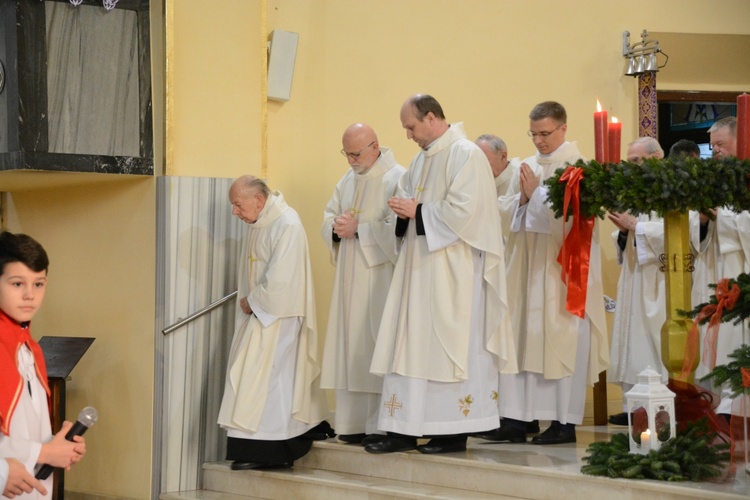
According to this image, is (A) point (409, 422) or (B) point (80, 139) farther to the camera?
(B) point (80, 139)

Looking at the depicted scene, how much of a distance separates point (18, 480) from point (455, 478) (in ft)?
9.71

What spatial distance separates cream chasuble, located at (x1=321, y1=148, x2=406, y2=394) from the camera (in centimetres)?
643

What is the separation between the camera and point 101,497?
6.93 m

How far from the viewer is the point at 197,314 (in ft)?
22.0

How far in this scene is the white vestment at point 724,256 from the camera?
20.3 ft

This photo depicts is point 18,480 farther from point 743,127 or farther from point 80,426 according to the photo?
point 743,127

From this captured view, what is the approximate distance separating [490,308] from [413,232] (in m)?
0.62

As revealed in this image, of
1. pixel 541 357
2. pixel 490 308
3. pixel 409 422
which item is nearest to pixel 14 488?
pixel 409 422

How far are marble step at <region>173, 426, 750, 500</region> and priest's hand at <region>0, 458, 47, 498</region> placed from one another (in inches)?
105

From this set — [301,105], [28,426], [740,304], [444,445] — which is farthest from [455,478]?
[301,105]

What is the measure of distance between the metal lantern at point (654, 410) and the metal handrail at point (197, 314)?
2894 millimetres

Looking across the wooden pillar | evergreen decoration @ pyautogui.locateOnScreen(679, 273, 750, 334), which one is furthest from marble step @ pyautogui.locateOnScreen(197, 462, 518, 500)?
evergreen decoration @ pyautogui.locateOnScreen(679, 273, 750, 334)

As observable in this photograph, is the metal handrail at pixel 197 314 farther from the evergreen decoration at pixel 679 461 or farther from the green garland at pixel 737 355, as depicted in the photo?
the green garland at pixel 737 355

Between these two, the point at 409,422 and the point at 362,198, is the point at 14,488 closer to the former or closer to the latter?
the point at 409,422
